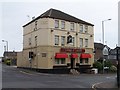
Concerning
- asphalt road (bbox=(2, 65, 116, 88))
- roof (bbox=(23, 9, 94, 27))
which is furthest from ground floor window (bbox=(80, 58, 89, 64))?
asphalt road (bbox=(2, 65, 116, 88))

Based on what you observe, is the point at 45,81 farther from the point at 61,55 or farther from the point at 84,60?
the point at 84,60

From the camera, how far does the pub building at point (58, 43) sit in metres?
46.9

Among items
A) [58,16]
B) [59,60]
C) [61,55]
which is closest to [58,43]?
[61,55]

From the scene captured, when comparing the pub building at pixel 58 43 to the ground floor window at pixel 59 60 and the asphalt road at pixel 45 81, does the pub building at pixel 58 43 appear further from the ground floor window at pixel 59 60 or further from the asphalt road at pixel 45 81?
the asphalt road at pixel 45 81

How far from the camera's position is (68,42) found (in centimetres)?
4966

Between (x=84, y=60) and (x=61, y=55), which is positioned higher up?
(x=61, y=55)

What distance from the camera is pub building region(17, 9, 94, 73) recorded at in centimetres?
4694

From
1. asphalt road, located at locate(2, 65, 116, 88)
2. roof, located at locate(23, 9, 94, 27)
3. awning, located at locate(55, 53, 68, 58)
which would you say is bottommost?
asphalt road, located at locate(2, 65, 116, 88)

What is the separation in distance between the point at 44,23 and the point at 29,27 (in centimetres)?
822

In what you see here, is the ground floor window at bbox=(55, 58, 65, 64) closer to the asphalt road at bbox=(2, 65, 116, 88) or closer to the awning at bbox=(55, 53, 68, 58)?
the awning at bbox=(55, 53, 68, 58)

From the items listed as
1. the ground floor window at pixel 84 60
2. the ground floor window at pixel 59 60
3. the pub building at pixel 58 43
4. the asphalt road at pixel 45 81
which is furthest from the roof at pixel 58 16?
the asphalt road at pixel 45 81

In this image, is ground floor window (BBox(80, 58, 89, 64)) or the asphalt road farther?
ground floor window (BBox(80, 58, 89, 64))

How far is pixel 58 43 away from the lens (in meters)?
48.5

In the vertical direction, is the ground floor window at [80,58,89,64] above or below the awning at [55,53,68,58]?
below
